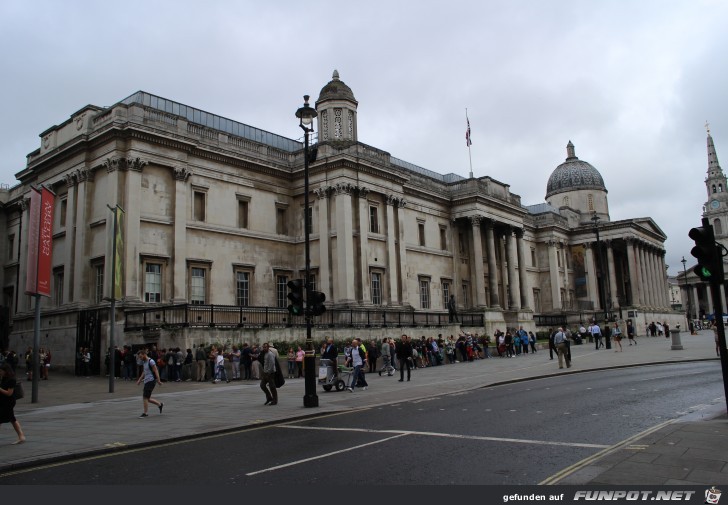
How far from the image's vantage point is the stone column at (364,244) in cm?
3738

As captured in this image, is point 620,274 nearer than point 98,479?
No

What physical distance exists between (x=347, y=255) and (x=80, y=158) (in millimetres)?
16218

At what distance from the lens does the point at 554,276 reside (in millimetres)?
63562

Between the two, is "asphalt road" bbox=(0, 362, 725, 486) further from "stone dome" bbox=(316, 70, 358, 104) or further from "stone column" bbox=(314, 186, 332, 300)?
"stone dome" bbox=(316, 70, 358, 104)

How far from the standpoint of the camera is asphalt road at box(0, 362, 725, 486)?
290 inches

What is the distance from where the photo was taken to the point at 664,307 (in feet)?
247

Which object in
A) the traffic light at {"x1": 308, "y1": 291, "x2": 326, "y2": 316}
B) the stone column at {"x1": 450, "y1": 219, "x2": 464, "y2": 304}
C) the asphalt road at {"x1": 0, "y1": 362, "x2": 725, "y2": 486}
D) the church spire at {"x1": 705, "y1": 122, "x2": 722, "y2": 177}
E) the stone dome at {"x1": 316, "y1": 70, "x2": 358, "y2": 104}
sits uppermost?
the church spire at {"x1": 705, "y1": 122, "x2": 722, "y2": 177}

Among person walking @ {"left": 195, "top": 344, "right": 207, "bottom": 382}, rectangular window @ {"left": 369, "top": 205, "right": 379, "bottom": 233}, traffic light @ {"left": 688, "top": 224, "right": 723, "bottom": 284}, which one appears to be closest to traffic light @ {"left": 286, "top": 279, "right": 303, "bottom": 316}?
traffic light @ {"left": 688, "top": 224, "right": 723, "bottom": 284}

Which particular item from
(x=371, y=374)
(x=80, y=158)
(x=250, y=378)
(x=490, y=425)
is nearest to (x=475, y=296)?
(x=371, y=374)

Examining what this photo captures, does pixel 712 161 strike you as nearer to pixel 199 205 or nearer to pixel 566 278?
pixel 566 278

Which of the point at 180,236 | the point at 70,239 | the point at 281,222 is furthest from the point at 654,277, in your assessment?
the point at 70,239

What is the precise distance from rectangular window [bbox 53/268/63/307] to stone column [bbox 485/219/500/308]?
31.4 m

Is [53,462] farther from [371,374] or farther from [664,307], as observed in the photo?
[664,307]

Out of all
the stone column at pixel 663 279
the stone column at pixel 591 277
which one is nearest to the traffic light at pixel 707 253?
the stone column at pixel 591 277
